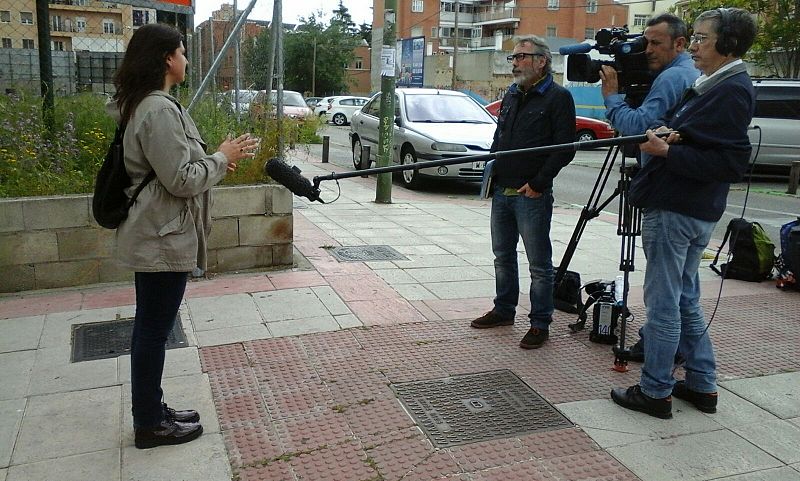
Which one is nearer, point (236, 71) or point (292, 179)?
point (292, 179)

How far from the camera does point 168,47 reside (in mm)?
3047

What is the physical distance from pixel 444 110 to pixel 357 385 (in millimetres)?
9302

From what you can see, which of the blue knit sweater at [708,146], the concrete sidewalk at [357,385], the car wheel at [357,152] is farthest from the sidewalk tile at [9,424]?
the car wheel at [357,152]

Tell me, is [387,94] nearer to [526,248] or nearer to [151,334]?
[526,248]

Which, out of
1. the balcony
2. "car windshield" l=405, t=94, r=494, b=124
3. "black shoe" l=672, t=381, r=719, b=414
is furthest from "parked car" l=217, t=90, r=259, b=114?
the balcony

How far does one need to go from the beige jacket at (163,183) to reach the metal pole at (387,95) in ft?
22.9

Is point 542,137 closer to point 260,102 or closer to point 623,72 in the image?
point 623,72

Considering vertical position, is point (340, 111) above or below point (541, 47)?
below

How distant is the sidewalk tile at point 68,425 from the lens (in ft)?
10.8

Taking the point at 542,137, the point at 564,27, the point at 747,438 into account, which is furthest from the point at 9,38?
the point at 564,27

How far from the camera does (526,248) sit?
15.6 ft

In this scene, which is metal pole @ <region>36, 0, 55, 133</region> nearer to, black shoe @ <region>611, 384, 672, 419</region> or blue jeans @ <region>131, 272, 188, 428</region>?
blue jeans @ <region>131, 272, 188, 428</region>

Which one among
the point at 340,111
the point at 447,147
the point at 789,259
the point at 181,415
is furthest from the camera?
the point at 340,111

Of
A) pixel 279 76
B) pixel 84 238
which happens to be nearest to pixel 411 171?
pixel 279 76
